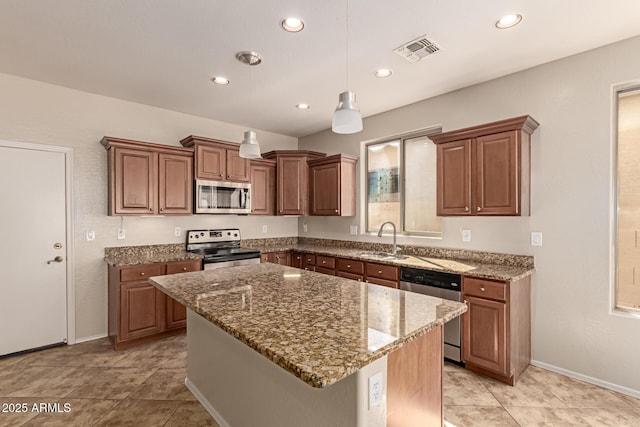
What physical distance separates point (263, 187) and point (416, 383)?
3.68 m

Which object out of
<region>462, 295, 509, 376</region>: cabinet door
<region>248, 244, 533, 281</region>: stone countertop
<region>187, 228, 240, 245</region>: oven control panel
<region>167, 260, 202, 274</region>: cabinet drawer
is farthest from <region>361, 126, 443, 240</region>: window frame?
<region>167, 260, 202, 274</region>: cabinet drawer

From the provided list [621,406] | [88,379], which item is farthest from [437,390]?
[88,379]

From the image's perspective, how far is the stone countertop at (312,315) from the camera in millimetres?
1037

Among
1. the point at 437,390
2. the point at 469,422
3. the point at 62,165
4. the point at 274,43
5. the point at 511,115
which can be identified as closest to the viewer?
the point at 437,390

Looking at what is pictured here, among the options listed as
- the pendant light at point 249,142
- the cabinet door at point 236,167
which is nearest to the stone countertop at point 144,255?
the cabinet door at point 236,167

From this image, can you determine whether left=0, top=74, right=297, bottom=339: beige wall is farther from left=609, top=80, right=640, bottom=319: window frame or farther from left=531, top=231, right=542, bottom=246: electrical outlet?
left=609, top=80, right=640, bottom=319: window frame

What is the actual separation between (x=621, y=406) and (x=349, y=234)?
3214 mm

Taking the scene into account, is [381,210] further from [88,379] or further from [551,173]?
[88,379]

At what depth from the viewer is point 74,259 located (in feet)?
11.2

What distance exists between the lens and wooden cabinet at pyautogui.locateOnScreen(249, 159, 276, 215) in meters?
4.59

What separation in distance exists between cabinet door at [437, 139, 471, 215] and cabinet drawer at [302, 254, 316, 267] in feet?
6.15

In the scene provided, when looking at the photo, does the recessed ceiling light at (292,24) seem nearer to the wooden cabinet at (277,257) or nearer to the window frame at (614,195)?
the window frame at (614,195)

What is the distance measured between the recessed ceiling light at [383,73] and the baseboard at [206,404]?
3.11m

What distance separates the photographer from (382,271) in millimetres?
3430
